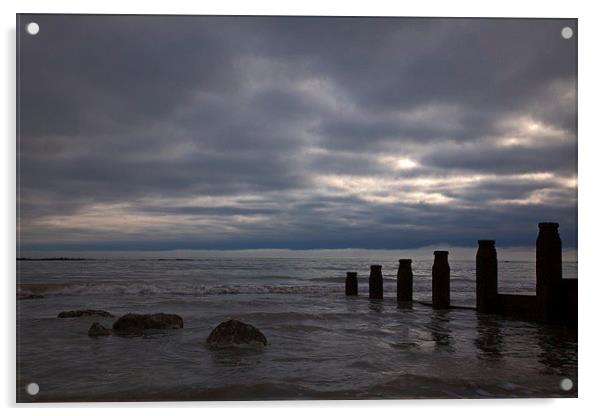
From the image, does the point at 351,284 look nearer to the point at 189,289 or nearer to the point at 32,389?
the point at 189,289

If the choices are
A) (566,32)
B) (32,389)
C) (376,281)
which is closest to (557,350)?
(566,32)

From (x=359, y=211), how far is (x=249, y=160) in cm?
127

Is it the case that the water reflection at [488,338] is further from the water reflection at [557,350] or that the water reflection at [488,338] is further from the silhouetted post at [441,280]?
the silhouetted post at [441,280]

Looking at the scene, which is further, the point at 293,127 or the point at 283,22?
the point at 293,127

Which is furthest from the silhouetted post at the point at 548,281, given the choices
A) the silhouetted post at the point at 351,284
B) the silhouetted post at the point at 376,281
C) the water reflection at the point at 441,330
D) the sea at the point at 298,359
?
the silhouetted post at the point at 351,284

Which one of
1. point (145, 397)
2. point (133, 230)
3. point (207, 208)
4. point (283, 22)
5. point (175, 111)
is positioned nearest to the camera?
point (145, 397)

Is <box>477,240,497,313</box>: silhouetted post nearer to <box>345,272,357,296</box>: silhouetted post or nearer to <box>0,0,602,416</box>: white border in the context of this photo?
<box>0,0,602,416</box>: white border

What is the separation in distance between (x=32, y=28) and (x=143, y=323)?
3.00 m

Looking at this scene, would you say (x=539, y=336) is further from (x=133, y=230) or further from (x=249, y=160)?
(x=133, y=230)

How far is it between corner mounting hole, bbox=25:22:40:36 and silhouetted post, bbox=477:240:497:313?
5.66 m

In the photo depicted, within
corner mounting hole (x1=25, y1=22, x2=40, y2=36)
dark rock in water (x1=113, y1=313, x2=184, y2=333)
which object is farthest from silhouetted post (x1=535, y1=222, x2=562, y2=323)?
corner mounting hole (x1=25, y1=22, x2=40, y2=36)

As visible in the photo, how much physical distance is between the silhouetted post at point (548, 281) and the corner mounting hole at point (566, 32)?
6.92 feet

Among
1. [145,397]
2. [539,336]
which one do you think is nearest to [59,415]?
[145,397]

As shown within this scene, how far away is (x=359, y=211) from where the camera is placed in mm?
4801
